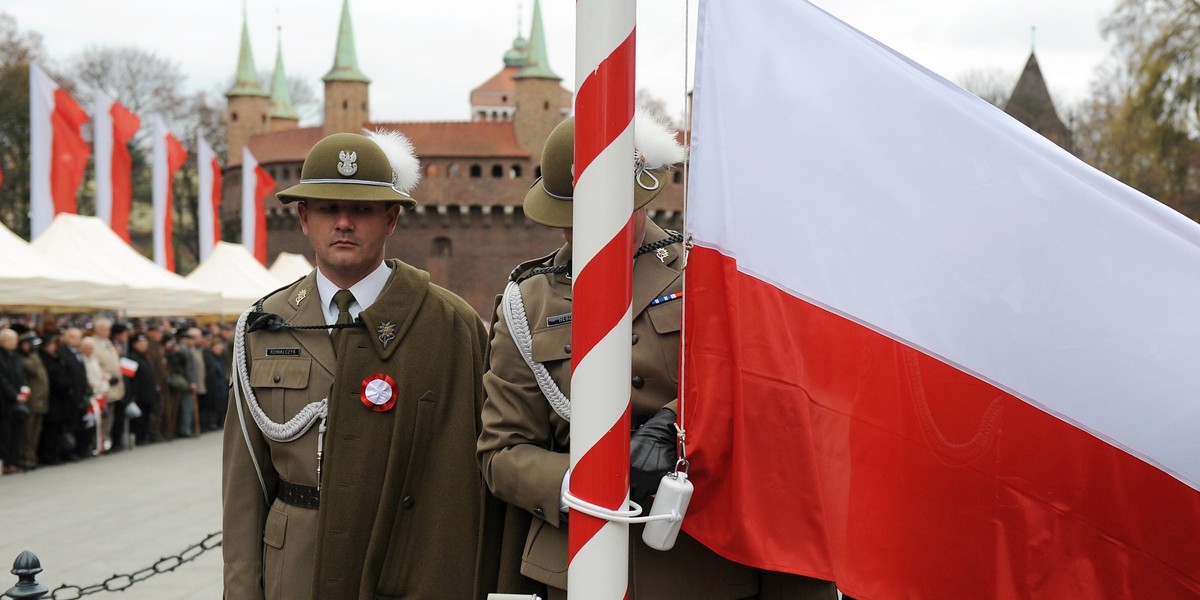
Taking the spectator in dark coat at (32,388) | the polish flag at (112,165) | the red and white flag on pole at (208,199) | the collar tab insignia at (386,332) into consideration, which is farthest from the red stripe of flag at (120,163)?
the collar tab insignia at (386,332)

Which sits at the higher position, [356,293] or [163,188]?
[163,188]

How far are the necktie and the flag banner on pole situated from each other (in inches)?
58.1

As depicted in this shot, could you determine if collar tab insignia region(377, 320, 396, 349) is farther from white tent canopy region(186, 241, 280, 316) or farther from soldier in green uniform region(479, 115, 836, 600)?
white tent canopy region(186, 241, 280, 316)

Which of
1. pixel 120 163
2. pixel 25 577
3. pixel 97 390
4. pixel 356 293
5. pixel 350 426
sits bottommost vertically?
pixel 97 390

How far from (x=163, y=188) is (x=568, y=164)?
22.8m

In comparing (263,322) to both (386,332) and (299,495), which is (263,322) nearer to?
(386,332)

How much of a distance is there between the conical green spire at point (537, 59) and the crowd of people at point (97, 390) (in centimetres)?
3820

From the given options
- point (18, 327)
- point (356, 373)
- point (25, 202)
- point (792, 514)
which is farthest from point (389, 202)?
point (25, 202)

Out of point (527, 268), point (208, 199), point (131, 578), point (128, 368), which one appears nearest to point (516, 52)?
point (208, 199)

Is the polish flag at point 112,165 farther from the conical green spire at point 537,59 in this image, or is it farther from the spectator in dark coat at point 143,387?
the conical green spire at point 537,59

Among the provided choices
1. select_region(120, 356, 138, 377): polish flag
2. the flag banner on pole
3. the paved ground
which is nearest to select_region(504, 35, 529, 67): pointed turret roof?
select_region(120, 356, 138, 377): polish flag

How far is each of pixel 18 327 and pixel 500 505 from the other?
13192 mm

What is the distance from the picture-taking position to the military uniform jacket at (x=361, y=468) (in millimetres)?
3627

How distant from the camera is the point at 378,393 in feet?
12.2
